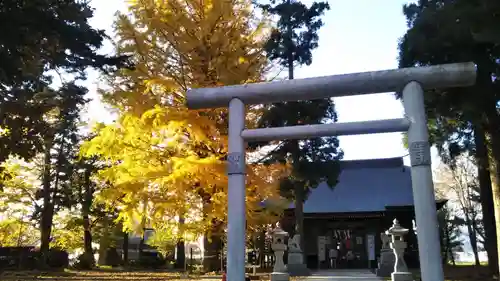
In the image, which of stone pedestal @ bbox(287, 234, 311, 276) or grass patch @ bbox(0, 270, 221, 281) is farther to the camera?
stone pedestal @ bbox(287, 234, 311, 276)

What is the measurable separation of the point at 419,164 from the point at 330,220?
1535 cm

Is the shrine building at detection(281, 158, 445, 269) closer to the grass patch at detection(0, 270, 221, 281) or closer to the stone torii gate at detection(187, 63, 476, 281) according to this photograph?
the grass patch at detection(0, 270, 221, 281)

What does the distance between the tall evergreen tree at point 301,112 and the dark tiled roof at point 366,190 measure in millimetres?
5971

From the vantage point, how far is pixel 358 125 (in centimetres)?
575

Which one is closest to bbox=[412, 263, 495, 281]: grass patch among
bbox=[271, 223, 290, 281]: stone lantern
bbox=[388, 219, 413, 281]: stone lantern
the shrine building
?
bbox=[388, 219, 413, 281]: stone lantern

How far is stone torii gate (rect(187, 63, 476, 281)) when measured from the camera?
17.3 ft

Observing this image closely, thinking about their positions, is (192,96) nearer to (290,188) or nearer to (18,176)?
(290,188)

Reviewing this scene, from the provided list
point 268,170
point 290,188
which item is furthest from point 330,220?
point 268,170

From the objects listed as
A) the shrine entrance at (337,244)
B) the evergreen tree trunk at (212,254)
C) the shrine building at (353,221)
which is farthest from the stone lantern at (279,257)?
the shrine entrance at (337,244)

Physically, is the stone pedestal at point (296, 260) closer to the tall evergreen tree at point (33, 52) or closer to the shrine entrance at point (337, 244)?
the shrine entrance at point (337, 244)

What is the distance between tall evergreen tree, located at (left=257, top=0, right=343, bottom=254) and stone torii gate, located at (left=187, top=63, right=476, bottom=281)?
21.5 feet

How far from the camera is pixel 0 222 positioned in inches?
822

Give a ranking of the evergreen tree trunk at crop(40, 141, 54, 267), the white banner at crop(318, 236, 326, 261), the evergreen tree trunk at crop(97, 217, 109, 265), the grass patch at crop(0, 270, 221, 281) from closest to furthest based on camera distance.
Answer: the grass patch at crop(0, 270, 221, 281), the white banner at crop(318, 236, 326, 261), the evergreen tree trunk at crop(40, 141, 54, 267), the evergreen tree trunk at crop(97, 217, 109, 265)

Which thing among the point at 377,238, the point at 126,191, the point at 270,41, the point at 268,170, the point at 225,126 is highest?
the point at 270,41
